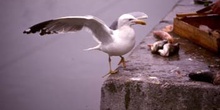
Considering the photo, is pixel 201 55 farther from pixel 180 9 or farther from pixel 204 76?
pixel 180 9

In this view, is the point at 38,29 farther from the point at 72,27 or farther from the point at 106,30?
the point at 106,30

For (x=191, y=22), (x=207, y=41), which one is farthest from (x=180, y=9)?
(x=207, y=41)

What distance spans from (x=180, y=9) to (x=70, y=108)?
1.74 m

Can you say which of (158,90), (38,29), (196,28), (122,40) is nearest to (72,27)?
(38,29)

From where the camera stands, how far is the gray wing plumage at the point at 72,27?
223 cm

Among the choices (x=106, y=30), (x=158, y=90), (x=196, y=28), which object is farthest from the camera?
(x=196, y=28)

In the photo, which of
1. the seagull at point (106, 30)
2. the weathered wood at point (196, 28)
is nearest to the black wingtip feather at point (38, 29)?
the seagull at point (106, 30)

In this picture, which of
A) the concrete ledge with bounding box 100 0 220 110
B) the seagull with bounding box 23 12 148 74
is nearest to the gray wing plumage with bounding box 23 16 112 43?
the seagull with bounding box 23 12 148 74

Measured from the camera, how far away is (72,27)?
2.34 metres

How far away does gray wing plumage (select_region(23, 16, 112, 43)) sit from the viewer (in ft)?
7.33

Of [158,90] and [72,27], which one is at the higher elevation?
[72,27]

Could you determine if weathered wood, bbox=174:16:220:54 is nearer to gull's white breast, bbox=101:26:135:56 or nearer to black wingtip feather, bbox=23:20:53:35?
gull's white breast, bbox=101:26:135:56

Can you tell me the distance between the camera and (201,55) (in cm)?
273

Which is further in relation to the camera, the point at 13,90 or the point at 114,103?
the point at 13,90
